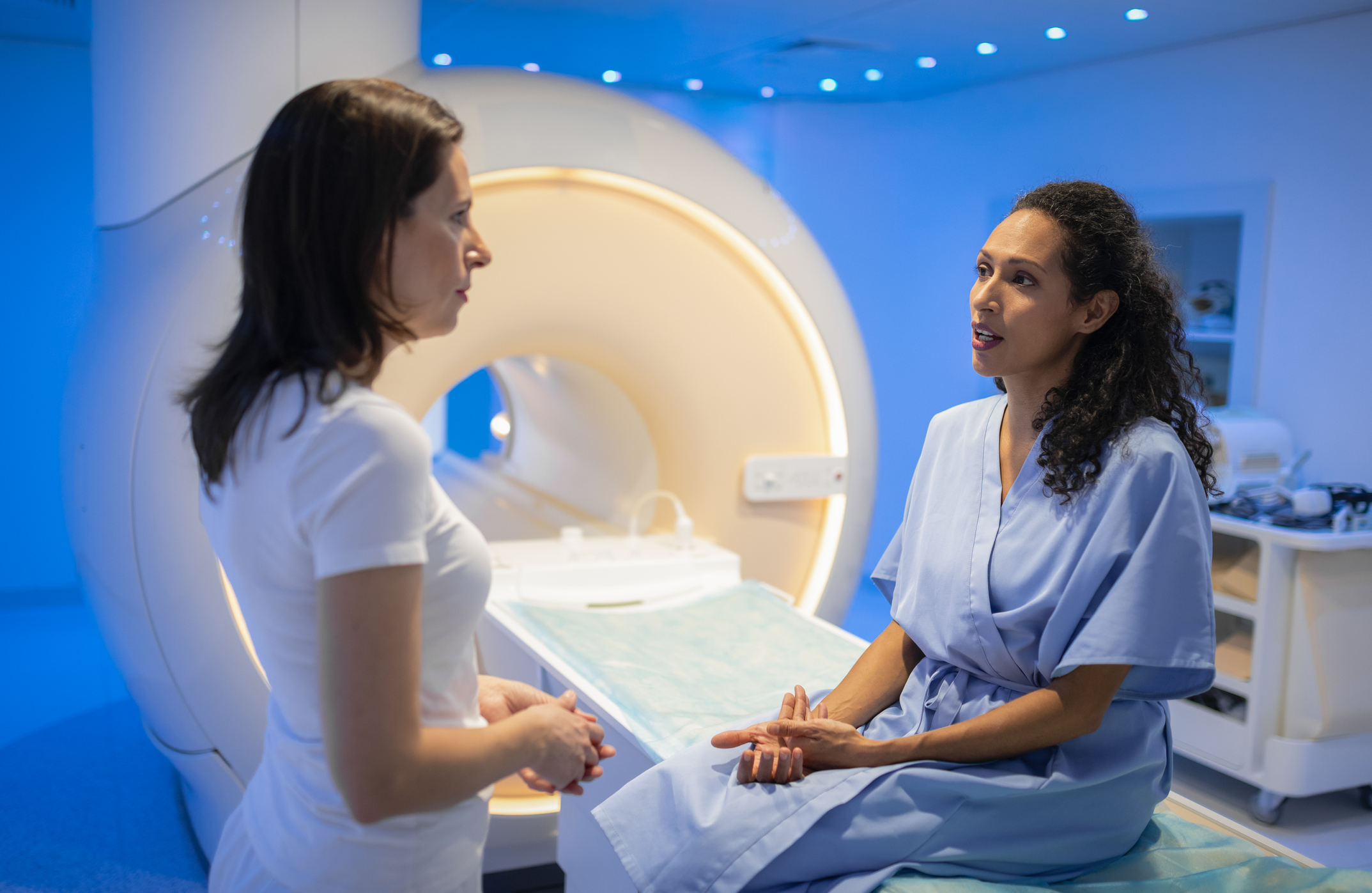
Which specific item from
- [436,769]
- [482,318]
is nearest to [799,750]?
[436,769]

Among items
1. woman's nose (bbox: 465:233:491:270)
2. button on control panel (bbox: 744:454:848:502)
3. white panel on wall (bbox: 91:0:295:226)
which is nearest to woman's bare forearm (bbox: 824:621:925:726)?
woman's nose (bbox: 465:233:491:270)

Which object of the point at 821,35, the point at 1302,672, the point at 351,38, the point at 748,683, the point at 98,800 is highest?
the point at 821,35

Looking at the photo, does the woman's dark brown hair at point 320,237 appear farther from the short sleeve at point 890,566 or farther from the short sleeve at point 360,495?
the short sleeve at point 890,566

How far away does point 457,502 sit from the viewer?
391 centimetres

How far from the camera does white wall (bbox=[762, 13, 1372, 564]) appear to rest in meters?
3.03

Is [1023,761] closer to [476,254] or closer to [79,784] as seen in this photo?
[476,254]

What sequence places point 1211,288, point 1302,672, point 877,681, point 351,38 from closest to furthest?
point 877,681 < point 351,38 < point 1302,672 < point 1211,288

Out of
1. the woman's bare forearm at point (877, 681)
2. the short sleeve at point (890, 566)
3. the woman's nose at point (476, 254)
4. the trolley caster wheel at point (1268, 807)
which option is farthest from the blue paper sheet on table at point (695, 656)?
the trolley caster wheel at point (1268, 807)

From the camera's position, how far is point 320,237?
788 mm

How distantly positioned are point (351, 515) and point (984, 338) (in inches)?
36.3

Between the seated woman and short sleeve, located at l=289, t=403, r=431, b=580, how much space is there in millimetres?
690

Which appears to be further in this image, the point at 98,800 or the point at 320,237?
the point at 98,800

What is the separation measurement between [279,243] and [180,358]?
1377mm

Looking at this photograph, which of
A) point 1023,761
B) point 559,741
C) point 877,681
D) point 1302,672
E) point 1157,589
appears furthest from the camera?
point 1302,672
